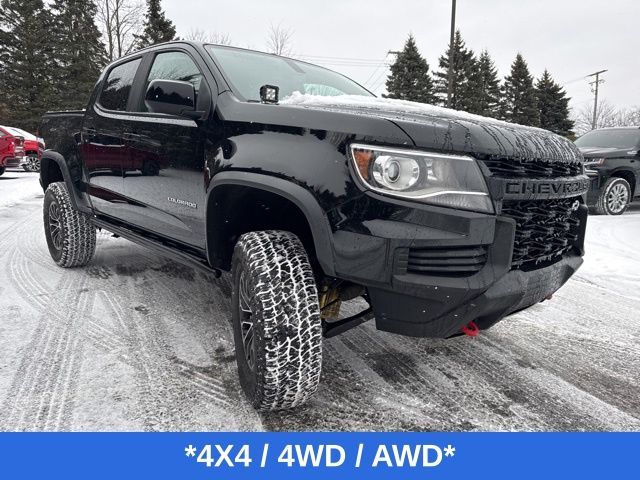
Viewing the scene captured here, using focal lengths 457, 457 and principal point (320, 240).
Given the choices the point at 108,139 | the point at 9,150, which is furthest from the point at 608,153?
the point at 9,150

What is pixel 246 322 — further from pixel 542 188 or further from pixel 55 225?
pixel 55 225

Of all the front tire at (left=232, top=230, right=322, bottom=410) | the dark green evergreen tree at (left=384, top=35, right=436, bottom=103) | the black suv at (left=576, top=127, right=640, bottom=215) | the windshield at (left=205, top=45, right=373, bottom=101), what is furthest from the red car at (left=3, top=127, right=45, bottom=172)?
the dark green evergreen tree at (left=384, top=35, right=436, bottom=103)

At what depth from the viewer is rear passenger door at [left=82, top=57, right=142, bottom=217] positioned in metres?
3.21


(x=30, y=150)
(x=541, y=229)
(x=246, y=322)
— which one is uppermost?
(x=30, y=150)

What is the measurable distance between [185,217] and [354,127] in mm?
1251

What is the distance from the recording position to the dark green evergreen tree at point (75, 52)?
107ft

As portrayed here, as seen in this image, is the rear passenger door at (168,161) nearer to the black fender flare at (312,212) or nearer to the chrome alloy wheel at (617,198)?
the black fender flare at (312,212)

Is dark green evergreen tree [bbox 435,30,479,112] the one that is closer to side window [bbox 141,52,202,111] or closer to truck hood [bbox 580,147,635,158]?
truck hood [bbox 580,147,635,158]

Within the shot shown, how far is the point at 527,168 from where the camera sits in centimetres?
177

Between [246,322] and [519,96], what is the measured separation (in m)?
45.2

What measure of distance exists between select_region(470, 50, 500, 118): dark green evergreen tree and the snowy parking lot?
128 ft

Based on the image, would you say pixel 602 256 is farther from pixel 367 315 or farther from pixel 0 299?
pixel 0 299

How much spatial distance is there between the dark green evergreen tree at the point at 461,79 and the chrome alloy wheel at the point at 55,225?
127 feet

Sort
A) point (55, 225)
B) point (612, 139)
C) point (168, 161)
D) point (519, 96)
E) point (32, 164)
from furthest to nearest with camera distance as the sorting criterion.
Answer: point (519, 96)
point (32, 164)
point (612, 139)
point (55, 225)
point (168, 161)
